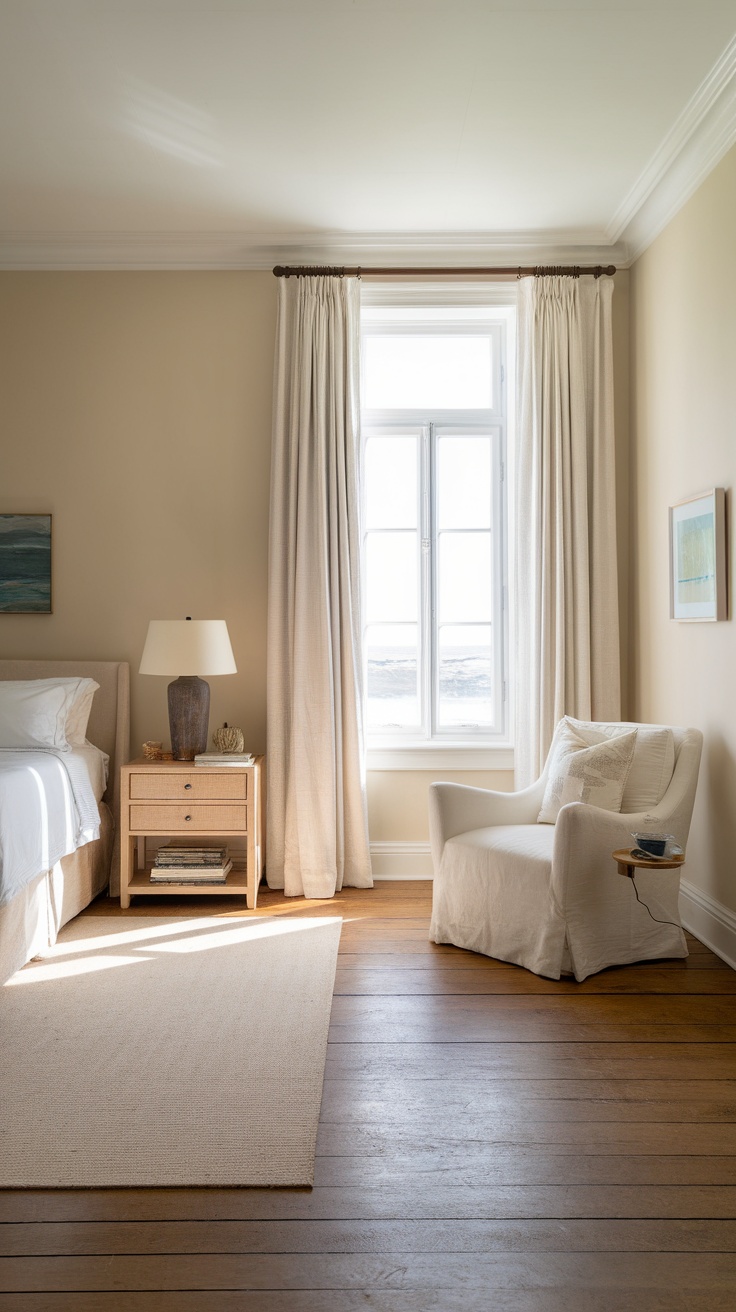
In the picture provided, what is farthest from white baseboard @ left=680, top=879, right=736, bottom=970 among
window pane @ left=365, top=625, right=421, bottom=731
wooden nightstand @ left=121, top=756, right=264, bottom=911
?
wooden nightstand @ left=121, top=756, right=264, bottom=911

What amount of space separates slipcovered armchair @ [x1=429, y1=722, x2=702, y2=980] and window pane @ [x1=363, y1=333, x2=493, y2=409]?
1.98 metres

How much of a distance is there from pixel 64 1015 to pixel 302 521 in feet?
7.55

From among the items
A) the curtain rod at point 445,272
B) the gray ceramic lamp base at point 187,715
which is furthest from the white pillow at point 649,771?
the curtain rod at point 445,272

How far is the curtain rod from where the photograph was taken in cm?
425

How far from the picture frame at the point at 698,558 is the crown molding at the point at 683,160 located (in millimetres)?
1209

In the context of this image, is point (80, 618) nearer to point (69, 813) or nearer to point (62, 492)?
point (62, 492)

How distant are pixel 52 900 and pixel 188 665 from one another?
105cm

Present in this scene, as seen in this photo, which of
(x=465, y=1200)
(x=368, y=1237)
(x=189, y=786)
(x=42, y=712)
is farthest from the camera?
(x=189, y=786)

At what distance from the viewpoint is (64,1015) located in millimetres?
2742

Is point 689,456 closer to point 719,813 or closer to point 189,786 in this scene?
point 719,813

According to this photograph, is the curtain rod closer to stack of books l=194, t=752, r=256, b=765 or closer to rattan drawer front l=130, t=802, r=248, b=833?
stack of books l=194, t=752, r=256, b=765

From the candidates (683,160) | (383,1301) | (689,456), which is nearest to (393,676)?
(689,456)

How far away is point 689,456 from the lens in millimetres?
3604

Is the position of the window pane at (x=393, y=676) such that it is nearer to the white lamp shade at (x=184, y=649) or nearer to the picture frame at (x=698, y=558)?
the white lamp shade at (x=184, y=649)
